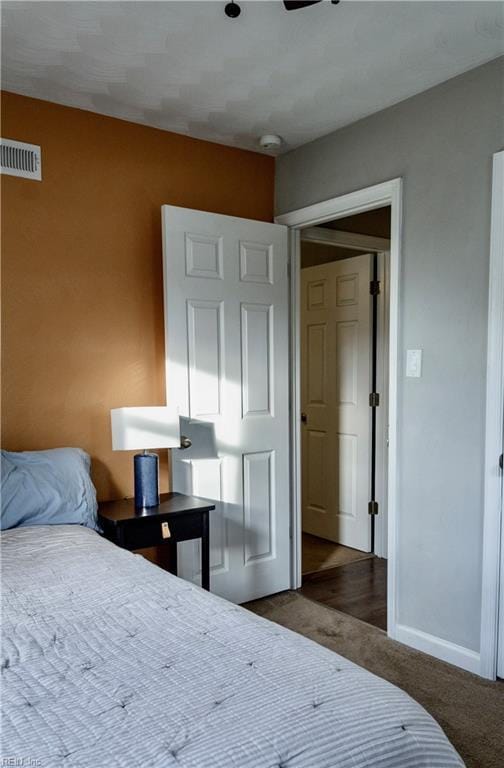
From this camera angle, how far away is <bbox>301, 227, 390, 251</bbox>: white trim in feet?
11.5

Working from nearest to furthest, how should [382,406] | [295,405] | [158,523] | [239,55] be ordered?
[239,55] < [158,523] < [295,405] < [382,406]

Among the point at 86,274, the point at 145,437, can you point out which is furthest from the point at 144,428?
the point at 86,274

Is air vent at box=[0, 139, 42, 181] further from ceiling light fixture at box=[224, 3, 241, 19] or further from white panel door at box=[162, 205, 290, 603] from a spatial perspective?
ceiling light fixture at box=[224, 3, 241, 19]

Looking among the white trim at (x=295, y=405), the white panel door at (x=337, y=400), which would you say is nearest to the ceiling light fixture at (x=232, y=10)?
the white trim at (x=295, y=405)

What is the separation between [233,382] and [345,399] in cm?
140

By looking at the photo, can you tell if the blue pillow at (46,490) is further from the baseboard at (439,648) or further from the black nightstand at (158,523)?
the baseboard at (439,648)

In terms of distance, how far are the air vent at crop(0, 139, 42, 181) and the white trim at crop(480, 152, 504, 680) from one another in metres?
1.98

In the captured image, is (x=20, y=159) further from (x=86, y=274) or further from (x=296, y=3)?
(x=296, y=3)

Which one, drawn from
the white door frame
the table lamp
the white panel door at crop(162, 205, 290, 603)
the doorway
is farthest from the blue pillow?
the doorway

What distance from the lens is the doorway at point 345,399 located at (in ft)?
12.8

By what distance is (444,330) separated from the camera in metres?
2.52

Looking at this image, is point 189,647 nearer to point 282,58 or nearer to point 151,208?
point 282,58

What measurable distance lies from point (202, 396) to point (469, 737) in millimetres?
1829

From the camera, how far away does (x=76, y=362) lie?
2754 mm
